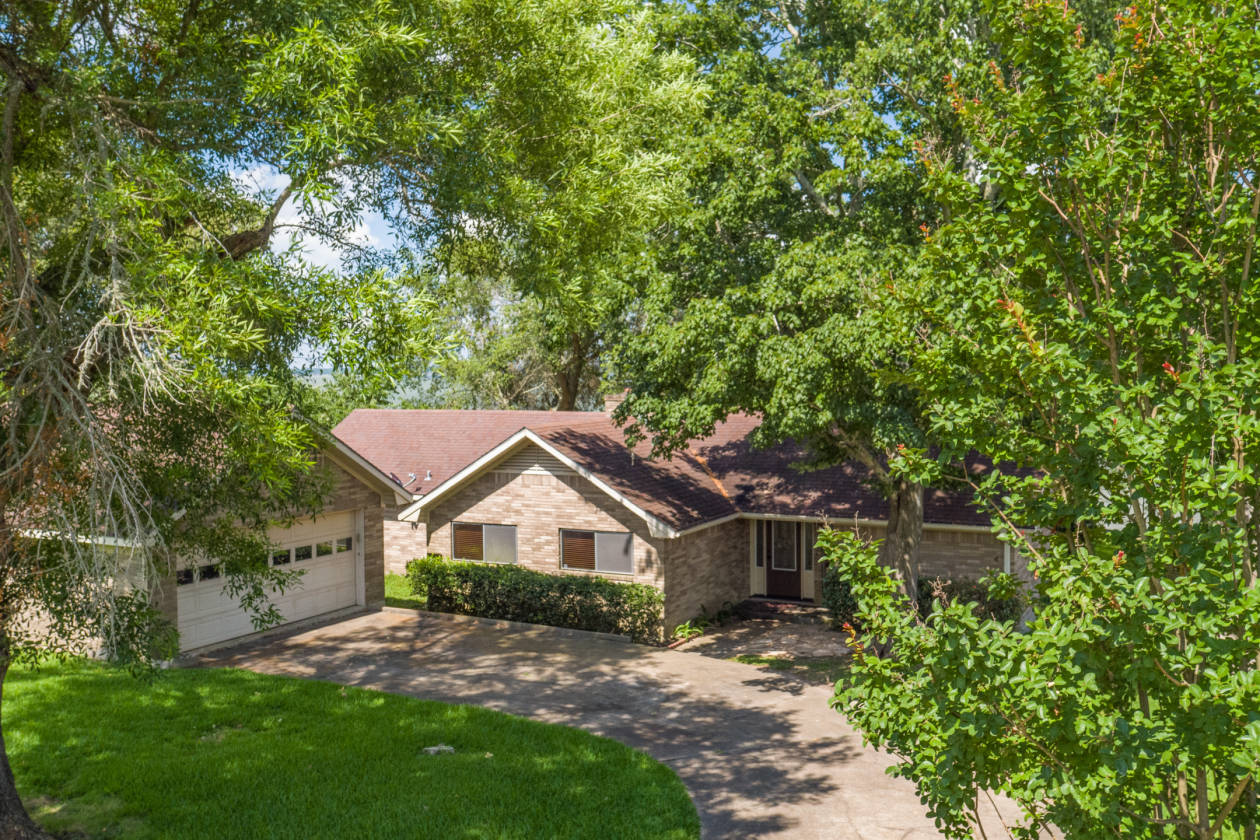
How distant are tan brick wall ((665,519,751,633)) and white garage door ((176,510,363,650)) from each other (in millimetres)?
7802

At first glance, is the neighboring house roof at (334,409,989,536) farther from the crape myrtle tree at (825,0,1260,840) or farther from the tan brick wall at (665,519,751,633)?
the crape myrtle tree at (825,0,1260,840)

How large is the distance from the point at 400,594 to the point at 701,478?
905 centimetres

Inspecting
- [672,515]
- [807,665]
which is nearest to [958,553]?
[807,665]

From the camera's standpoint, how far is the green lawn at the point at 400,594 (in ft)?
78.7

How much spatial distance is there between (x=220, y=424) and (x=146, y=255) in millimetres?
1958

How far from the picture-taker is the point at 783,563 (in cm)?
2403

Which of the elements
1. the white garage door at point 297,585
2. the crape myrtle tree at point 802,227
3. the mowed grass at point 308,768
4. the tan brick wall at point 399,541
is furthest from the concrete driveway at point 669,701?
the tan brick wall at point 399,541

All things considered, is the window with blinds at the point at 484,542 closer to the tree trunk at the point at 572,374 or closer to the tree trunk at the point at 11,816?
the tree trunk at the point at 11,816

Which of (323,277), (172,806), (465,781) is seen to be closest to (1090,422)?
(323,277)

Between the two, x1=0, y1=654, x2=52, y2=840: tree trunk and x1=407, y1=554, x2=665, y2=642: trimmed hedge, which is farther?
x1=407, y1=554, x2=665, y2=642: trimmed hedge

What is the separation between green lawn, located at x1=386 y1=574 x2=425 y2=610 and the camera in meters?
24.0

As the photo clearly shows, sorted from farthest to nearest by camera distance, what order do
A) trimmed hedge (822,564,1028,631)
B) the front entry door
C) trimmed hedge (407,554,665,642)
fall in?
the front entry door → trimmed hedge (407,554,665,642) → trimmed hedge (822,564,1028,631)

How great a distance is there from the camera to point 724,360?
15453 millimetres

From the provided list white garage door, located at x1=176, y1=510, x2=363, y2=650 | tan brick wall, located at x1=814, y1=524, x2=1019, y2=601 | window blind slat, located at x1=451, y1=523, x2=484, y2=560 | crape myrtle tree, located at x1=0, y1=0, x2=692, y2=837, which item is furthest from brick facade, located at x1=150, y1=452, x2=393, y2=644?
tan brick wall, located at x1=814, y1=524, x2=1019, y2=601
